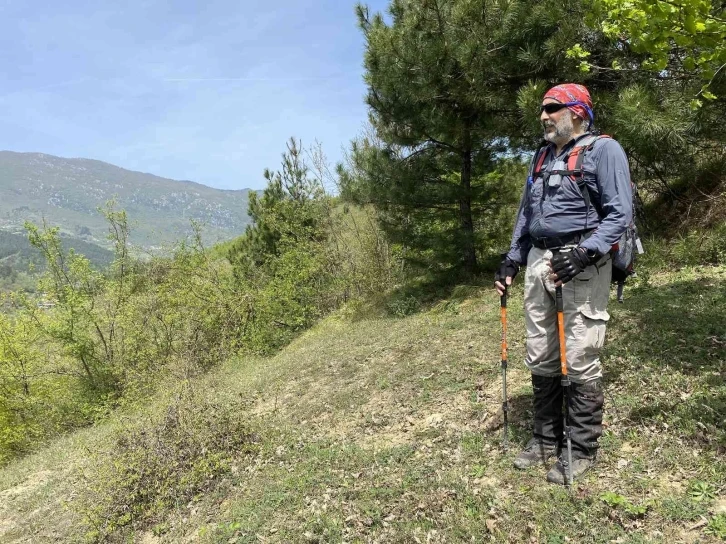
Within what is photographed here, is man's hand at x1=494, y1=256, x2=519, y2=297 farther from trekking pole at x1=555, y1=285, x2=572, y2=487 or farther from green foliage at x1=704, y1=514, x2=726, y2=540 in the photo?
green foliage at x1=704, y1=514, x2=726, y2=540

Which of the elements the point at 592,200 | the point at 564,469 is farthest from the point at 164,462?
the point at 592,200

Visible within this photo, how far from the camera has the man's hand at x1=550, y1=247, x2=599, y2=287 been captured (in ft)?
8.68

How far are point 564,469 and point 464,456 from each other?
2.94 feet

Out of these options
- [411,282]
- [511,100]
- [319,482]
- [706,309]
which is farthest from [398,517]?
[411,282]

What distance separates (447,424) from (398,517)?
1308 millimetres

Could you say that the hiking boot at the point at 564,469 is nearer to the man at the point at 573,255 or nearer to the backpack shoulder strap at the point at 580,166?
the man at the point at 573,255

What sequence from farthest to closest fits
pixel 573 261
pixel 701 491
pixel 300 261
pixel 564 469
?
1. pixel 300 261
2. pixel 564 469
3. pixel 701 491
4. pixel 573 261

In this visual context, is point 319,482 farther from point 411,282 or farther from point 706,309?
point 411,282

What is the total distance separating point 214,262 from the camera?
15.3 metres

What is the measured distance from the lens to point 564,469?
3090 mm

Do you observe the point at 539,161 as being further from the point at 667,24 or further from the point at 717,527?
the point at 717,527

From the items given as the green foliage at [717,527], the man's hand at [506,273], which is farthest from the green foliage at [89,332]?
the green foliage at [717,527]

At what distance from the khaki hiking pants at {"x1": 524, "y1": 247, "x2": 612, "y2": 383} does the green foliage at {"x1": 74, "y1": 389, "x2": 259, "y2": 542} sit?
358 centimetres

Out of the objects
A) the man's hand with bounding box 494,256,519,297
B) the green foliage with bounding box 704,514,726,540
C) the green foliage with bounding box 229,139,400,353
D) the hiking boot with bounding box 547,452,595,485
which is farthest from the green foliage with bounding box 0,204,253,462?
the green foliage with bounding box 704,514,726,540
